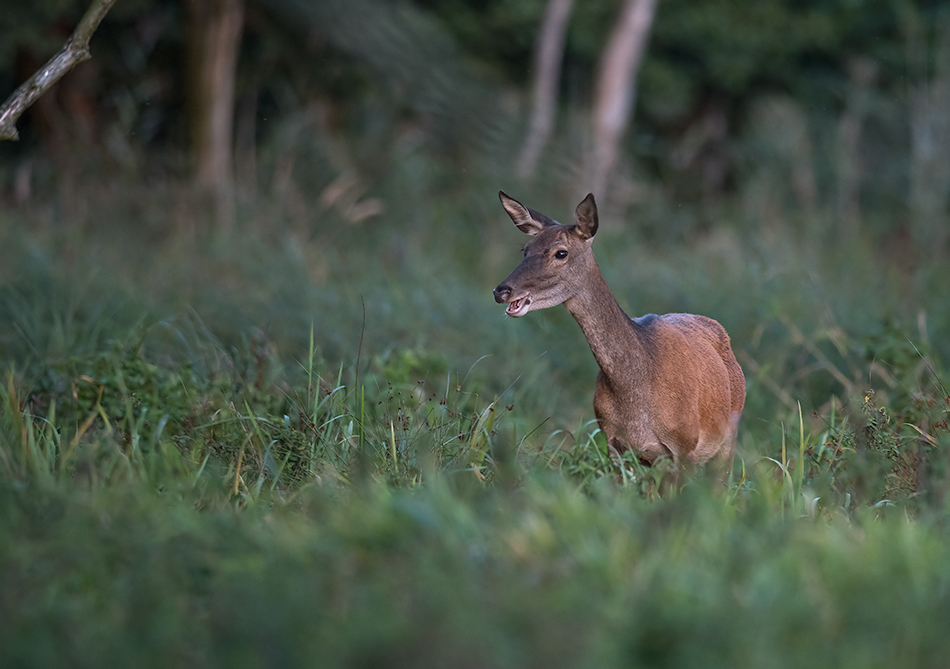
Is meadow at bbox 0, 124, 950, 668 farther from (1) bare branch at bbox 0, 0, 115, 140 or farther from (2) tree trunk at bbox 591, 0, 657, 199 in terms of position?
(2) tree trunk at bbox 591, 0, 657, 199

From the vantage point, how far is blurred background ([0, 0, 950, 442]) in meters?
6.25

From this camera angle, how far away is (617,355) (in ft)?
13.4

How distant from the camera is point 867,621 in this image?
7.91ft

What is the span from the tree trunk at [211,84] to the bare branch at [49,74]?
226 inches

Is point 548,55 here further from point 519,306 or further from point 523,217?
point 519,306

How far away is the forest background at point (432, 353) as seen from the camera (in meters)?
2.49

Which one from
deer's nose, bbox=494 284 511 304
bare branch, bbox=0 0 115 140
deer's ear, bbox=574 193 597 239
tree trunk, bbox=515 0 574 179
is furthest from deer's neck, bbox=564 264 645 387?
tree trunk, bbox=515 0 574 179

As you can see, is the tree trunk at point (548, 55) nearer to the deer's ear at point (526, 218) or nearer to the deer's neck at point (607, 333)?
the deer's ear at point (526, 218)

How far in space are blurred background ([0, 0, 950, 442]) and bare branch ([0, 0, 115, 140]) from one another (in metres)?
1.40

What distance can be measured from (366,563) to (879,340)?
3.93 metres

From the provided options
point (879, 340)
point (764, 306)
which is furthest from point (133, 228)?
point (879, 340)

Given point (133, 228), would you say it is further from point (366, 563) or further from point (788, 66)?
point (788, 66)

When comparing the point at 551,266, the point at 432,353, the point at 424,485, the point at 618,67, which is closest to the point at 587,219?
the point at 551,266

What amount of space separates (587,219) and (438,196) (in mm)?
7823
